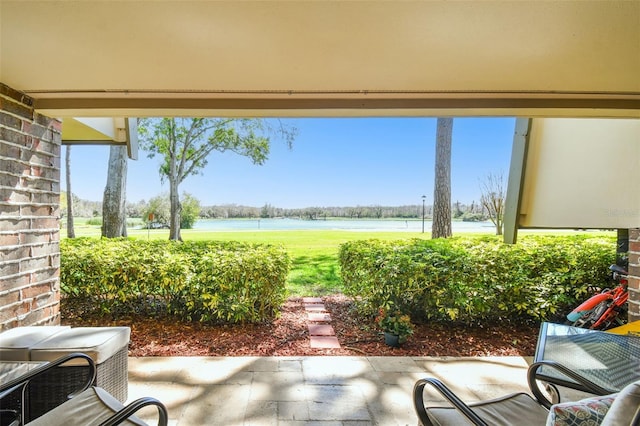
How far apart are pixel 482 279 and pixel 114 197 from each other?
599 centimetres

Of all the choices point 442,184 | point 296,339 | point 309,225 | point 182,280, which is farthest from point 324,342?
point 309,225

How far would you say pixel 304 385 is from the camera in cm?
246

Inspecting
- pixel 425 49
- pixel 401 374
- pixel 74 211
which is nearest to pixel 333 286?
pixel 401 374

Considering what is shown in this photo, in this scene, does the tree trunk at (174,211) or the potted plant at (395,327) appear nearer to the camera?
the potted plant at (395,327)

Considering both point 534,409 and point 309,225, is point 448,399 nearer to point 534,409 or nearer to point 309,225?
point 534,409

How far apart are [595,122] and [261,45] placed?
3.13 metres

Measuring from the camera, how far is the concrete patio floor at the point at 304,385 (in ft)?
6.89

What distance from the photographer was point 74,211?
290 inches

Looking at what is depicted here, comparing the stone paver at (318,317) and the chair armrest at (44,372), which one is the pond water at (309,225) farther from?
the chair armrest at (44,372)

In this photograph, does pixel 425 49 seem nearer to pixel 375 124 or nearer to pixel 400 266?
pixel 400 266

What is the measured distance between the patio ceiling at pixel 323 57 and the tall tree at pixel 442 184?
3700 millimetres

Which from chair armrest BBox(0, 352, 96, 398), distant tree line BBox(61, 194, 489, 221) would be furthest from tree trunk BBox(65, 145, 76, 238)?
chair armrest BBox(0, 352, 96, 398)

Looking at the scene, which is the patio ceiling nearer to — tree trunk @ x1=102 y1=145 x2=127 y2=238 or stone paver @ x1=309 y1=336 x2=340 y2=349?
stone paver @ x1=309 y1=336 x2=340 y2=349

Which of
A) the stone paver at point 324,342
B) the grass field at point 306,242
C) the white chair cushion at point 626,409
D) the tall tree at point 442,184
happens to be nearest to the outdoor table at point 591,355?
the white chair cushion at point 626,409
